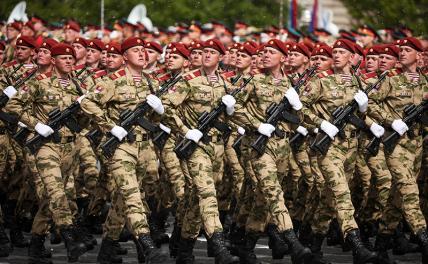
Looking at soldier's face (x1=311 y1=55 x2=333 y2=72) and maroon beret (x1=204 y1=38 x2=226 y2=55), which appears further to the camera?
soldier's face (x1=311 y1=55 x2=333 y2=72)

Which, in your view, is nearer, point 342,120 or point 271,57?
point 342,120

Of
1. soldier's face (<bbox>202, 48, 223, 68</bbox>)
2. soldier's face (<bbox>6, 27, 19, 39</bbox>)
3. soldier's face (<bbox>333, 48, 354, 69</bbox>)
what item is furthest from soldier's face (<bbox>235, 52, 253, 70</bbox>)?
soldier's face (<bbox>6, 27, 19, 39</bbox>)

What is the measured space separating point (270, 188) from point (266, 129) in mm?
566

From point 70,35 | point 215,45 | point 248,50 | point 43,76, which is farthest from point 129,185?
point 70,35

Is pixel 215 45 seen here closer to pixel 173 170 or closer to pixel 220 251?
pixel 173 170

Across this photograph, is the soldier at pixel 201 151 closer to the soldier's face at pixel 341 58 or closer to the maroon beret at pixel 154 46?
the soldier's face at pixel 341 58

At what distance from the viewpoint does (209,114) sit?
531 inches

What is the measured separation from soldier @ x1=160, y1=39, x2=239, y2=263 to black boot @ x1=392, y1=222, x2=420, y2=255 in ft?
6.87

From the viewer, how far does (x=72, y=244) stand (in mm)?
13250

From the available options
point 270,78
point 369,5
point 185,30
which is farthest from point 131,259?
point 369,5

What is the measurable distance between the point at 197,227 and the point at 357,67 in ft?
9.78

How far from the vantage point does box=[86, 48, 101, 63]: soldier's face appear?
55.3 ft

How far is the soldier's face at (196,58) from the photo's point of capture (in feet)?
48.4

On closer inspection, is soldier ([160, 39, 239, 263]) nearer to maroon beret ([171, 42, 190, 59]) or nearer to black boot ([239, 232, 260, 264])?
black boot ([239, 232, 260, 264])
